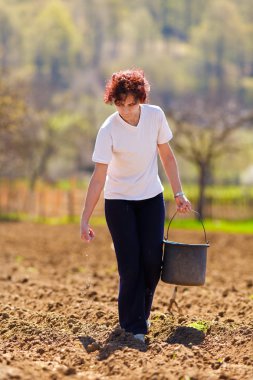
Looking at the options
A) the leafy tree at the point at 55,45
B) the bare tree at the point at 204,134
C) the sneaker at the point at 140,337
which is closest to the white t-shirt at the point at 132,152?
the sneaker at the point at 140,337

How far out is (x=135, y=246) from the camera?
7.58 m

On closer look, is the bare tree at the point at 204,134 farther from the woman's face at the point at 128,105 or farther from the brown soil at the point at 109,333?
the woman's face at the point at 128,105

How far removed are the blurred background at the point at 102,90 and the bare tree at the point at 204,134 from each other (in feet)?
0.25

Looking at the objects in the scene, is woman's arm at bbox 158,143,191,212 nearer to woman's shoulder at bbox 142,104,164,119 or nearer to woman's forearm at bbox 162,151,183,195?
woman's forearm at bbox 162,151,183,195

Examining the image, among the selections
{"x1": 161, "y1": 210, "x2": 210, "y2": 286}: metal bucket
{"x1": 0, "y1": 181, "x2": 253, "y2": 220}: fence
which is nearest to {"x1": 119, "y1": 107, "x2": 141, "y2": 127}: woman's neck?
{"x1": 161, "y1": 210, "x2": 210, "y2": 286}: metal bucket

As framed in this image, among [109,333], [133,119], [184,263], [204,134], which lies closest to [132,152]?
[133,119]

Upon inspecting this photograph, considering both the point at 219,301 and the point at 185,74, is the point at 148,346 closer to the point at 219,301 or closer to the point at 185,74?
the point at 219,301

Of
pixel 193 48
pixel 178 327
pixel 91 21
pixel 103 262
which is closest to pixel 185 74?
pixel 193 48

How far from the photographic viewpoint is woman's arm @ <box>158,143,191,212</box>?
25.4 ft

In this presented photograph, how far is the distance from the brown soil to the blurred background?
2.30 meters

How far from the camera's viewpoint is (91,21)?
552ft

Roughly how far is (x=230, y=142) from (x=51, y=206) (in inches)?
354

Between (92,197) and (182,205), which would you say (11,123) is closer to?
(182,205)

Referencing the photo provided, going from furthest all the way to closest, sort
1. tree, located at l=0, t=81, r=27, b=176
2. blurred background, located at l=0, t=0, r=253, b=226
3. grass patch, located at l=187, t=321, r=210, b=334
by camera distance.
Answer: blurred background, located at l=0, t=0, r=253, b=226 < tree, located at l=0, t=81, r=27, b=176 < grass patch, located at l=187, t=321, r=210, b=334
